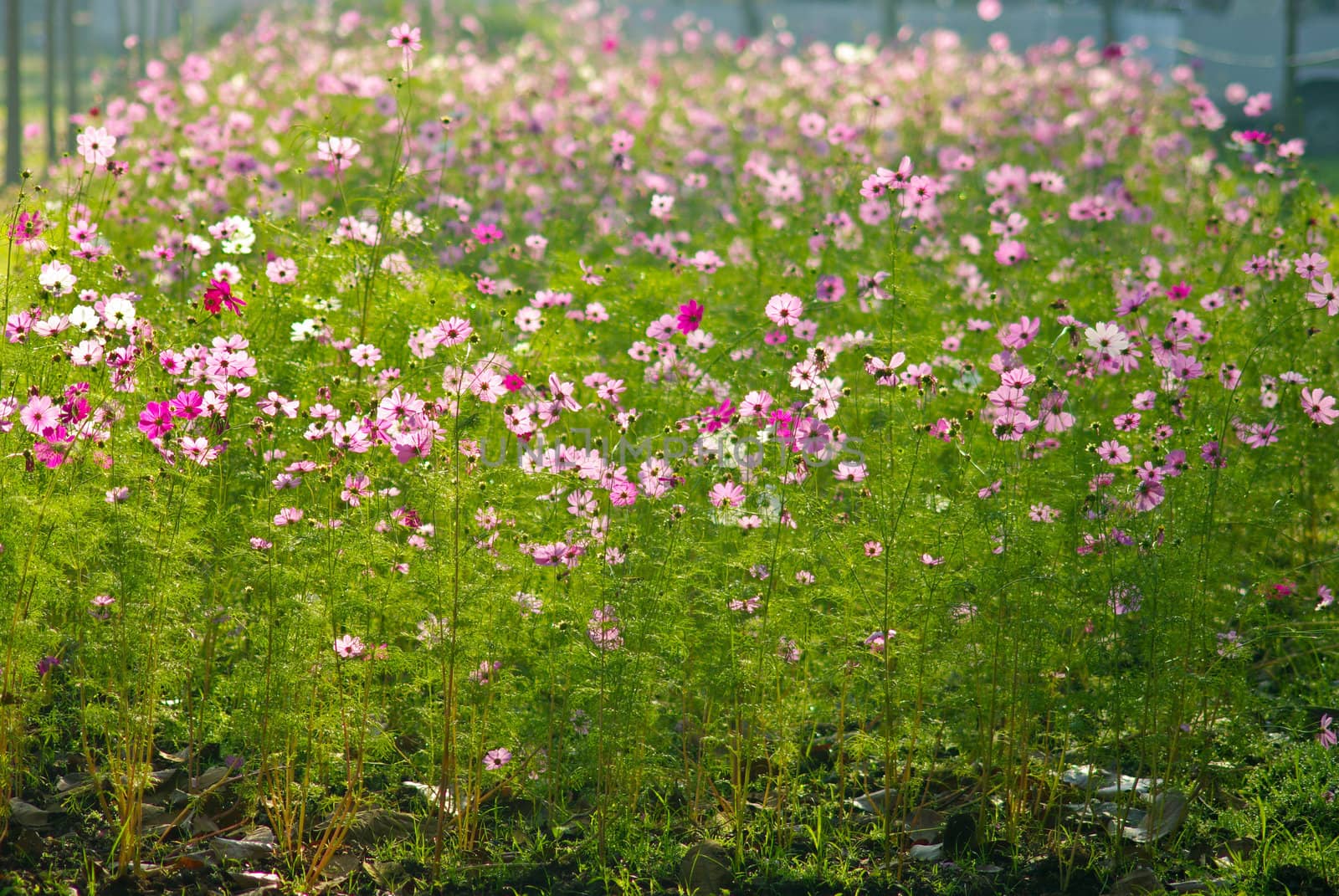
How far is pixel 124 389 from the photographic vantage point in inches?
111

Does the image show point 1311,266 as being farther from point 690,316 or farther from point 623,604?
point 623,604

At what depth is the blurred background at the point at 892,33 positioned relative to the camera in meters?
9.98

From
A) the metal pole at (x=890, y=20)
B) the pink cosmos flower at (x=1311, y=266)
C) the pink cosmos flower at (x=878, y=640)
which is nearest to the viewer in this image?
the pink cosmos flower at (x=878, y=640)

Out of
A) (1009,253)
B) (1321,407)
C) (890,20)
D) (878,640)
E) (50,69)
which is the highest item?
(890,20)

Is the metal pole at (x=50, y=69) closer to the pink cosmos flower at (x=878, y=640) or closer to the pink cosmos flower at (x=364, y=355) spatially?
the pink cosmos flower at (x=364, y=355)

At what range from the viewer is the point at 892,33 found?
62.4 ft

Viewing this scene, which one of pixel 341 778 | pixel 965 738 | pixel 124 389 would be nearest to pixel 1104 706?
pixel 965 738

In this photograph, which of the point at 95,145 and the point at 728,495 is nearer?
the point at 728,495

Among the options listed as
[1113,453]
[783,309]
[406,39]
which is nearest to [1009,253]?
[783,309]

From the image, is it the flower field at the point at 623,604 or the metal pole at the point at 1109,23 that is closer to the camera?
the flower field at the point at 623,604

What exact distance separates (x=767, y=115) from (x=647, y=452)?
585cm

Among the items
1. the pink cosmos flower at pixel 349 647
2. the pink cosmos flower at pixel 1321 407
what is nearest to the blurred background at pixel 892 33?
the pink cosmos flower at pixel 1321 407

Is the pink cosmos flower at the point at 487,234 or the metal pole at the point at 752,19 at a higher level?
the metal pole at the point at 752,19

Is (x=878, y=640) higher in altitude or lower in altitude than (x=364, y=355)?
lower
